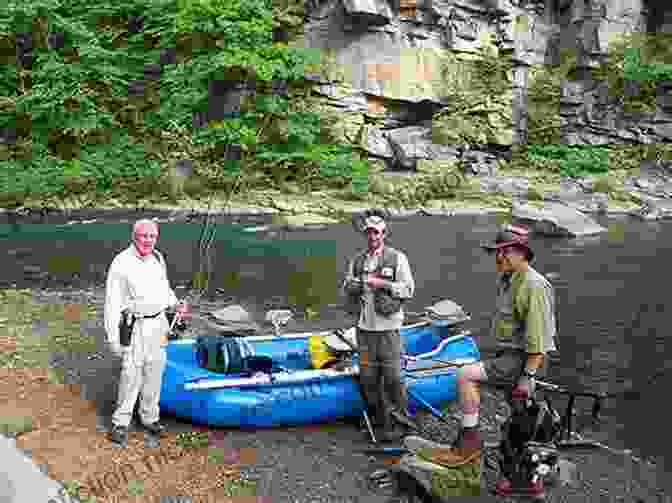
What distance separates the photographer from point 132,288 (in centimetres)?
493

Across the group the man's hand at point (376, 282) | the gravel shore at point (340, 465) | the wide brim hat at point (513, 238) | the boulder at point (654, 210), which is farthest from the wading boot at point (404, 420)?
the boulder at point (654, 210)

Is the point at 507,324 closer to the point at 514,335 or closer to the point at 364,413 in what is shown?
the point at 514,335

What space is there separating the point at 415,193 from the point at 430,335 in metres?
13.3

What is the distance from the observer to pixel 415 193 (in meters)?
20.0

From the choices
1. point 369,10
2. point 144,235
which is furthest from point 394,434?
point 369,10

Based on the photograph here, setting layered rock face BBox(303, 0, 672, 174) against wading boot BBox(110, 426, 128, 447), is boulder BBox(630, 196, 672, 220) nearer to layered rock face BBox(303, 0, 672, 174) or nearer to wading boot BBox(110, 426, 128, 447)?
layered rock face BBox(303, 0, 672, 174)

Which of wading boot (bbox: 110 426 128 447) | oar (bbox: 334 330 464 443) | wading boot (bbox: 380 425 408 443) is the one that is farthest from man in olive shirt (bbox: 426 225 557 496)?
wading boot (bbox: 110 426 128 447)

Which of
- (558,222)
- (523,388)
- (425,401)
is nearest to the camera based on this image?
(523,388)

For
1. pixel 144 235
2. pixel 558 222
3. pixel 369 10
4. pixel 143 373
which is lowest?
pixel 143 373

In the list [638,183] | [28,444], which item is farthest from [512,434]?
[638,183]

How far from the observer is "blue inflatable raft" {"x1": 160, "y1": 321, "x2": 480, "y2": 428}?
218 inches

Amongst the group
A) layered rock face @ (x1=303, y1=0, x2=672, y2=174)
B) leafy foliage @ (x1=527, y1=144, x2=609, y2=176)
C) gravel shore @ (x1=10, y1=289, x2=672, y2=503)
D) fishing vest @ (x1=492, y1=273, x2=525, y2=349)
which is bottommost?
gravel shore @ (x1=10, y1=289, x2=672, y2=503)

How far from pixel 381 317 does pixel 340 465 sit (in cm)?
122

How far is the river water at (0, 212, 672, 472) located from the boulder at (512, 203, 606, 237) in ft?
1.56
